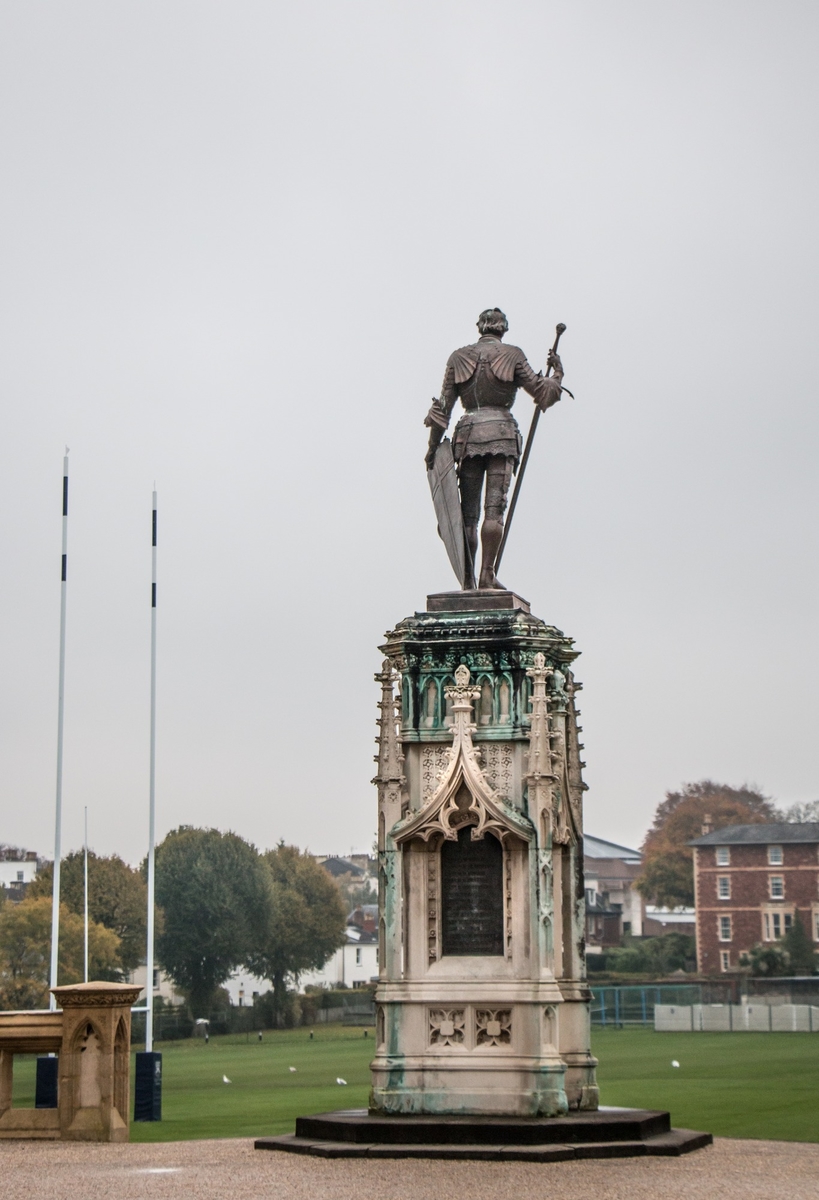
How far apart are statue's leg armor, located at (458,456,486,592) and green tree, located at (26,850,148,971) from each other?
51.7m

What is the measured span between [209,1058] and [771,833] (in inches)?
2325

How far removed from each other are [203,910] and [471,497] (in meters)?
58.4

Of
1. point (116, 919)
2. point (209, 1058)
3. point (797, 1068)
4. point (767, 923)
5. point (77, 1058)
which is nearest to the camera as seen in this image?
point (77, 1058)

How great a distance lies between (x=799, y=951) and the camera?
279 feet

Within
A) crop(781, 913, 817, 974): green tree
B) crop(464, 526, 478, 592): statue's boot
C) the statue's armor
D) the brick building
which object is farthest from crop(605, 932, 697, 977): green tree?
the statue's armor

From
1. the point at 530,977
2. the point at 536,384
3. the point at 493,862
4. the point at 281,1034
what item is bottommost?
the point at 281,1034

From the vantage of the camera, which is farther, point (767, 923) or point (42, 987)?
point (767, 923)

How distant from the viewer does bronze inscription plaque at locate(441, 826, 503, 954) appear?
1742 centimetres

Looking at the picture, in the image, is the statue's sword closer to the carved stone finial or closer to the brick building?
the carved stone finial

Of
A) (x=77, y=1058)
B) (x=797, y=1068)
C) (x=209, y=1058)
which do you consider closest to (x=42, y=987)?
(x=209, y=1058)

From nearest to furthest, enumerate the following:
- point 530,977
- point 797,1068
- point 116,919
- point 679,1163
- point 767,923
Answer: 1. point 679,1163
2. point 530,977
3. point 797,1068
4. point 116,919
5. point 767,923

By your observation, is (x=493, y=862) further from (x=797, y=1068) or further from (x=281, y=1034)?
(x=281, y=1034)

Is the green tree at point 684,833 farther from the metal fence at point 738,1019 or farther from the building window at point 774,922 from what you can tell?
the metal fence at point 738,1019

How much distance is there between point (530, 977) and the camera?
55.9ft
